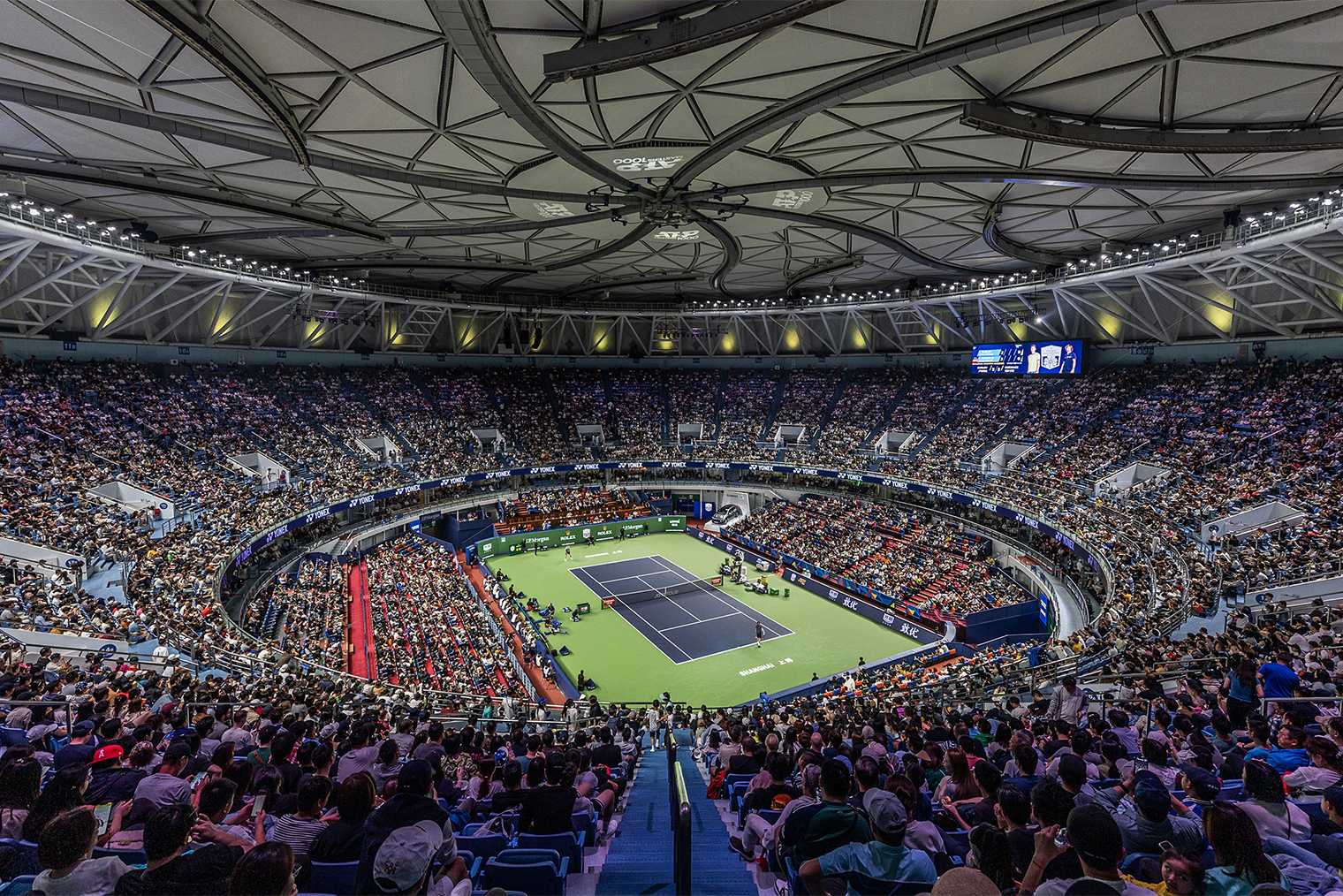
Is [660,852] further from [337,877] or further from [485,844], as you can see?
[337,877]

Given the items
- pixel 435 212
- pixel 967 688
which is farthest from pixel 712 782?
pixel 435 212

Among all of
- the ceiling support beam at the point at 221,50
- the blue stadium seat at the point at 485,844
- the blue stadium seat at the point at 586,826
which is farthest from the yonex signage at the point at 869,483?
the blue stadium seat at the point at 485,844

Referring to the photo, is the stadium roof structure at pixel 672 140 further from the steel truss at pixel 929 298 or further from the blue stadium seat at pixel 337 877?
the blue stadium seat at pixel 337 877

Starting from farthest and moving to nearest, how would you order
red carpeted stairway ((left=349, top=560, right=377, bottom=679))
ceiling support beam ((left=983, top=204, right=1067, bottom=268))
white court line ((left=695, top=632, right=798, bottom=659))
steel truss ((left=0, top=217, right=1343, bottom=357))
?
ceiling support beam ((left=983, top=204, right=1067, bottom=268)) < white court line ((left=695, top=632, right=798, bottom=659)) < steel truss ((left=0, top=217, right=1343, bottom=357)) < red carpeted stairway ((left=349, top=560, right=377, bottom=679))

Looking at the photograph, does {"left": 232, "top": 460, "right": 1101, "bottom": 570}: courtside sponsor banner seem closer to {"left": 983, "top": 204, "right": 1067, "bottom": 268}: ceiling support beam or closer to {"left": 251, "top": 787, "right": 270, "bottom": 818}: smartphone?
{"left": 983, "top": 204, "right": 1067, "bottom": 268}: ceiling support beam

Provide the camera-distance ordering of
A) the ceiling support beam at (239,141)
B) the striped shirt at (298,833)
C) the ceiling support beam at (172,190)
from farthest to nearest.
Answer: the ceiling support beam at (172,190)
the ceiling support beam at (239,141)
the striped shirt at (298,833)

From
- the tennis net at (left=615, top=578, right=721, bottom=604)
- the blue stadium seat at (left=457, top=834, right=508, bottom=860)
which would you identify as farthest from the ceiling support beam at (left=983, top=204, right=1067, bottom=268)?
the blue stadium seat at (left=457, top=834, right=508, bottom=860)

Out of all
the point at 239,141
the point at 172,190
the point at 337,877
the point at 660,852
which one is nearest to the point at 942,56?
the point at 660,852
